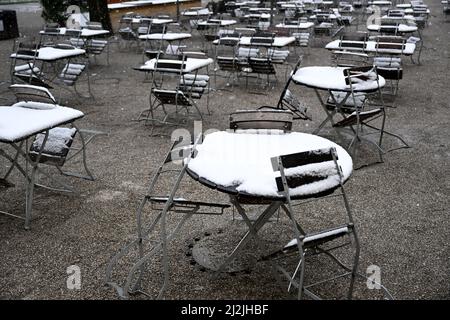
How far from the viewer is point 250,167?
333 cm

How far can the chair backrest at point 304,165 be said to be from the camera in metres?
2.91

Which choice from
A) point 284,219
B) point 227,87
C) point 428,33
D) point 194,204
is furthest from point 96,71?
point 428,33

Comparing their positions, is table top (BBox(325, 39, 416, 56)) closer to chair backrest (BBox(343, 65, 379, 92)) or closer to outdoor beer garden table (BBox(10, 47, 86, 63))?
chair backrest (BBox(343, 65, 379, 92))

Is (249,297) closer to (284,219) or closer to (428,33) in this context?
(284,219)

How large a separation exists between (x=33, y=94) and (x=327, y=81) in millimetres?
3320

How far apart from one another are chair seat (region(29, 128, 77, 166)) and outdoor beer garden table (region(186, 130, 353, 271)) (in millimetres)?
1820

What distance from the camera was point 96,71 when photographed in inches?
445

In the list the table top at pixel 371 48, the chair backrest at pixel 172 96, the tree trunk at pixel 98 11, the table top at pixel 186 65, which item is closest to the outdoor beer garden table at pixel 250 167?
the chair backrest at pixel 172 96

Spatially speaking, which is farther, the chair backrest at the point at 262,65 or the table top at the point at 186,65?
the chair backrest at the point at 262,65

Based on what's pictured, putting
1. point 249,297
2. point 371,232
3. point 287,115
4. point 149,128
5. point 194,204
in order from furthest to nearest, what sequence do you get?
point 149,128 < point 371,232 < point 287,115 < point 249,297 < point 194,204

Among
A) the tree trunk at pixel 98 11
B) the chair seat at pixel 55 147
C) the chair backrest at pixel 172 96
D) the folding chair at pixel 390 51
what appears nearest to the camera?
the chair seat at pixel 55 147

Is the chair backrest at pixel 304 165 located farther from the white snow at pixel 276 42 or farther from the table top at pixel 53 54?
the white snow at pixel 276 42

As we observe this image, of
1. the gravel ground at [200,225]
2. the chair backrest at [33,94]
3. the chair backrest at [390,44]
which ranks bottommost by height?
the gravel ground at [200,225]

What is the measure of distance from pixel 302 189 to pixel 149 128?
4.56 meters
